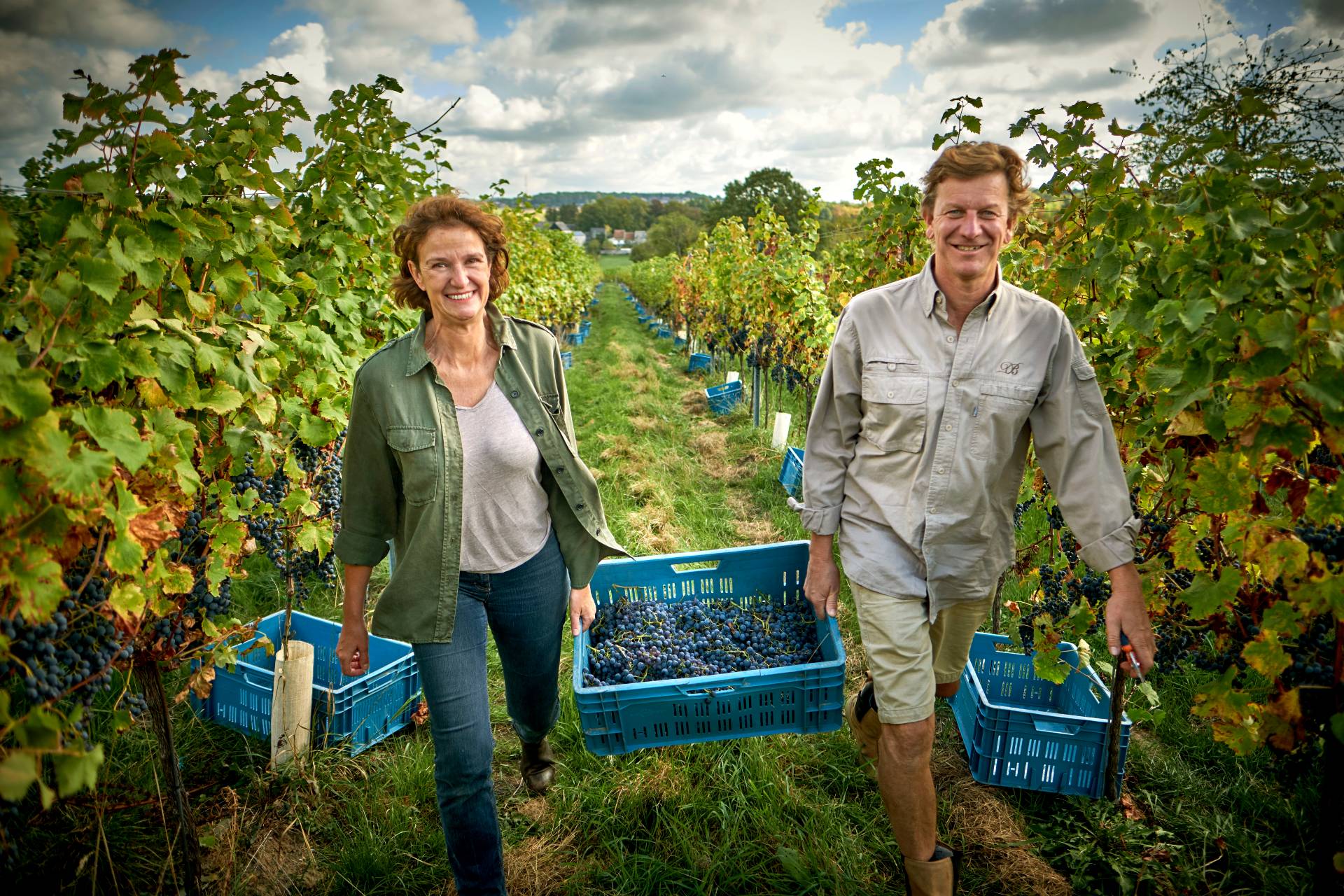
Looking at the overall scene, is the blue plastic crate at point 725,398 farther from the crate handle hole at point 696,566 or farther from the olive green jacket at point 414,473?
the olive green jacket at point 414,473

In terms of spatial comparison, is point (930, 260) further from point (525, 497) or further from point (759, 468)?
point (759, 468)

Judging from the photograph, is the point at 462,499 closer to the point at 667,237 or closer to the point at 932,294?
the point at 932,294

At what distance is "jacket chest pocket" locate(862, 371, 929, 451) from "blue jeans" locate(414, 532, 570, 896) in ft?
3.54

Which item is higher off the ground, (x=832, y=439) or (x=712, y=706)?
(x=832, y=439)

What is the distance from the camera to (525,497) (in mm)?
2365

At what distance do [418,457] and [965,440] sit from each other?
1.56 metres

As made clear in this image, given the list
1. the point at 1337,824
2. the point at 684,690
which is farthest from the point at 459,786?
the point at 1337,824

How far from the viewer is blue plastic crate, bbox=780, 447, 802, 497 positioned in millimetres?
5402

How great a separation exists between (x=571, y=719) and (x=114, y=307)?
2266 millimetres

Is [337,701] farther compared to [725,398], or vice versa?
[725,398]

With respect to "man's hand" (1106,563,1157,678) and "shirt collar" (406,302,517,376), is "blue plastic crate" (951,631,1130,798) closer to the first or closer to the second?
"man's hand" (1106,563,1157,678)

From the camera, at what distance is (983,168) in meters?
2.20

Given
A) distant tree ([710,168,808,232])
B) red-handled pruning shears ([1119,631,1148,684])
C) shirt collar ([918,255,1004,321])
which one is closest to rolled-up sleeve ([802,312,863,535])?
shirt collar ([918,255,1004,321])

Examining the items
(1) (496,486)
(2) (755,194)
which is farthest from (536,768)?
(2) (755,194)
